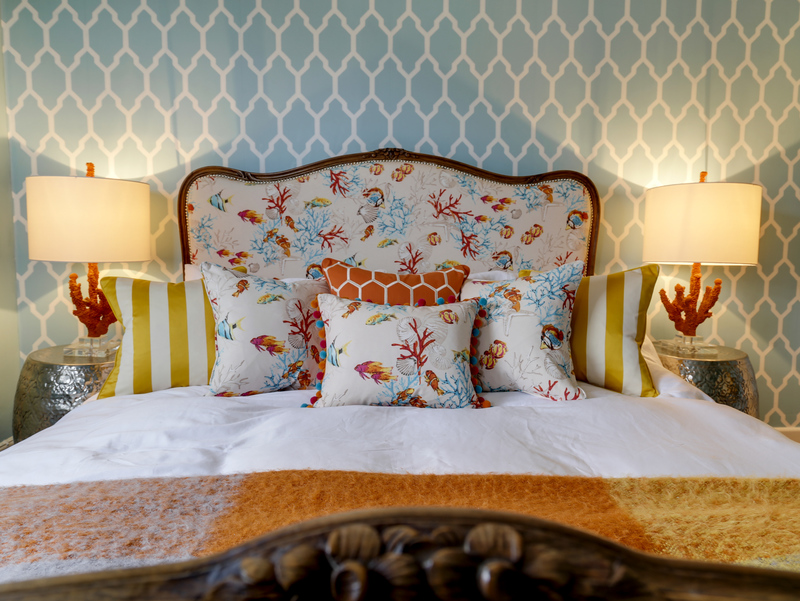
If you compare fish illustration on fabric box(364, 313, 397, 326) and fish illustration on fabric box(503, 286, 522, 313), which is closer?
fish illustration on fabric box(364, 313, 397, 326)

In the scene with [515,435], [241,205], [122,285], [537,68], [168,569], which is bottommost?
[515,435]

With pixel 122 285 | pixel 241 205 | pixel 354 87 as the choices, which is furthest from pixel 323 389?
pixel 354 87

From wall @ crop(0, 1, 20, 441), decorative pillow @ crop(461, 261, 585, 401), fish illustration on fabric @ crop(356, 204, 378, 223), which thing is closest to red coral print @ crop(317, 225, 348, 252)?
fish illustration on fabric @ crop(356, 204, 378, 223)

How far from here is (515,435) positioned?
1217mm

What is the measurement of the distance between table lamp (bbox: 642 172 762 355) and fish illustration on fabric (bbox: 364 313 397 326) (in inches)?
54.8

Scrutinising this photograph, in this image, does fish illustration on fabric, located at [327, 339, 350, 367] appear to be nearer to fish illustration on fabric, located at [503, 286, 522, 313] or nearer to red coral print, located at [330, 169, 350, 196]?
fish illustration on fabric, located at [503, 286, 522, 313]

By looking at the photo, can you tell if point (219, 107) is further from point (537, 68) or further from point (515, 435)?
point (515, 435)

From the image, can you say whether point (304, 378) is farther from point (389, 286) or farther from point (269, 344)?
point (389, 286)

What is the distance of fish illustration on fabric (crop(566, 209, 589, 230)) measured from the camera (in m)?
2.31

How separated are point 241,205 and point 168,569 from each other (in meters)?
2.06

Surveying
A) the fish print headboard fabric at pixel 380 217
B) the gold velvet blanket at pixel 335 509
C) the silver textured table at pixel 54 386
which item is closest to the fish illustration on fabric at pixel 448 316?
the gold velvet blanket at pixel 335 509

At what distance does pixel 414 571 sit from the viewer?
13.2 inches

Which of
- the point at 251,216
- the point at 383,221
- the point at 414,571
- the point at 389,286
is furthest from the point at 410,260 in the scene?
the point at 414,571

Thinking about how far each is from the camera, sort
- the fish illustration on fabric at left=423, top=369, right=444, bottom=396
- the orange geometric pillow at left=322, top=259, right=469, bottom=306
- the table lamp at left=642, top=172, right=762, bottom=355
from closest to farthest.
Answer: the fish illustration on fabric at left=423, top=369, right=444, bottom=396 → the orange geometric pillow at left=322, top=259, right=469, bottom=306 → the table lamp at left=642, top=172, right=762, bottom=355
